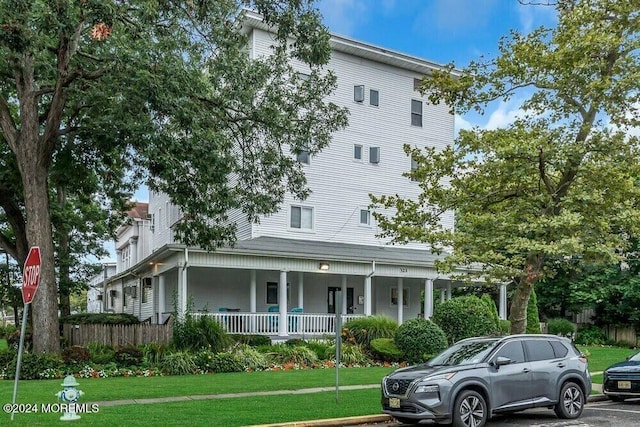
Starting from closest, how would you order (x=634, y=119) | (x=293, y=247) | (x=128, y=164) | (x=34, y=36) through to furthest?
1. (x=34, y=36)
2. (x=634, y=119)
3. (x=128, y=164)
4. (x=293, y=247)

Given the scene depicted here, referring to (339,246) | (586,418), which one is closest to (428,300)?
(339,246)

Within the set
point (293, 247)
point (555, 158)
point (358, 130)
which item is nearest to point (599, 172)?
point (555, 158)

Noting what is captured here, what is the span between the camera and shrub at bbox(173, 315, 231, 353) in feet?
65.1

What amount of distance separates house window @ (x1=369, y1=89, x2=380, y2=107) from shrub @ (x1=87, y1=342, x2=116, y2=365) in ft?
56.7

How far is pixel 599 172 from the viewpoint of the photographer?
1452 centimetres

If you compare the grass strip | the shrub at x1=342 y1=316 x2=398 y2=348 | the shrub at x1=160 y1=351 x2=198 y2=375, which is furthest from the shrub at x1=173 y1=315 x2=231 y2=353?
the grass strip

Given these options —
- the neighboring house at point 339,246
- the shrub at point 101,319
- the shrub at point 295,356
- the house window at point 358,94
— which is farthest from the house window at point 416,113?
the shrub at point 101,319

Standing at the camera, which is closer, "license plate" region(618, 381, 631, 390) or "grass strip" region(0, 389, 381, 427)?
"grass strip" region(0, 389, 381, 427)

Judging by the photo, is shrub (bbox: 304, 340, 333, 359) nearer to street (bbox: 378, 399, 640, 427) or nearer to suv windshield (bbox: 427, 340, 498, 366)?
street (bbox: 378, 399, 640, 427)

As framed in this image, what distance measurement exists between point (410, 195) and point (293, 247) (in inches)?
343

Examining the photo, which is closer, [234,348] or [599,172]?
[599,172]

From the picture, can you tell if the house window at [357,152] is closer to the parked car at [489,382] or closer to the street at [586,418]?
the street at [586,418]

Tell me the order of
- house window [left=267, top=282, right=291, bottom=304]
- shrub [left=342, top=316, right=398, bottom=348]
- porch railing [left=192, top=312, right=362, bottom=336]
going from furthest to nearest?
house window [left=267, top=282, right=291, bottom=304]
porch railing [left=192, top=312, right=362, bottom=336]
shrub [left=342, top=316, right=398, bottom=348]

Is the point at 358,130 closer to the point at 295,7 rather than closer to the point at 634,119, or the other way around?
the point at 295,7
